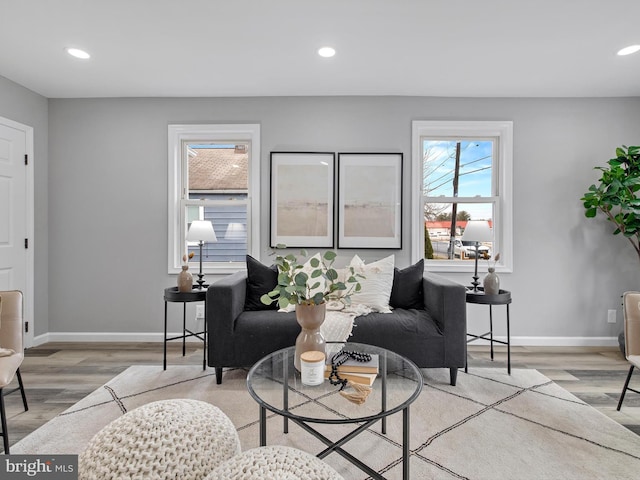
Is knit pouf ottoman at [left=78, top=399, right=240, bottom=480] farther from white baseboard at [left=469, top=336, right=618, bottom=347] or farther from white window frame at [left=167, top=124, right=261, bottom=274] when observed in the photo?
white baseboard at [left=469, top=336, right=618, bottom=347]

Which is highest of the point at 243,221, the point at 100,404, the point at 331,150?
the point at 331,150

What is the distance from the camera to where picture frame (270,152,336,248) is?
11.5 ft

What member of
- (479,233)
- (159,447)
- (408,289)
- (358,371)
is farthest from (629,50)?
(159,447)

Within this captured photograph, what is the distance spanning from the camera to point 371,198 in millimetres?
3502

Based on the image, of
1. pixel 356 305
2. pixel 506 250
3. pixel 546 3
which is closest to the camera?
pixel 546 3

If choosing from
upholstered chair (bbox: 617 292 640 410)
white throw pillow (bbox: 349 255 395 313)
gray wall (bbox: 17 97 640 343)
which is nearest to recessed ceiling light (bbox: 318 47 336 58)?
Answer: gray wall (bbox: 17 97 640 343)

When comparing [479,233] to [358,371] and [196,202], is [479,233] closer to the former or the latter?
[358,371]

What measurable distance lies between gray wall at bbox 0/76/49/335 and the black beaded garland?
3.32 metres

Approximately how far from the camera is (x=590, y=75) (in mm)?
3029

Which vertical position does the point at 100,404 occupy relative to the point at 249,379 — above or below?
below

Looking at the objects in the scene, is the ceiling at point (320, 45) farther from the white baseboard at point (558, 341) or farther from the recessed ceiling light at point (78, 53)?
the white baseboard at point (558, 341)

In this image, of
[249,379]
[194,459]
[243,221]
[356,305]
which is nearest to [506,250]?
[356,305]

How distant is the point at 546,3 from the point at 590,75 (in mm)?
1340

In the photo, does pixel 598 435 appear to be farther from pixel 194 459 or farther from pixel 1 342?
pixel 1 342
